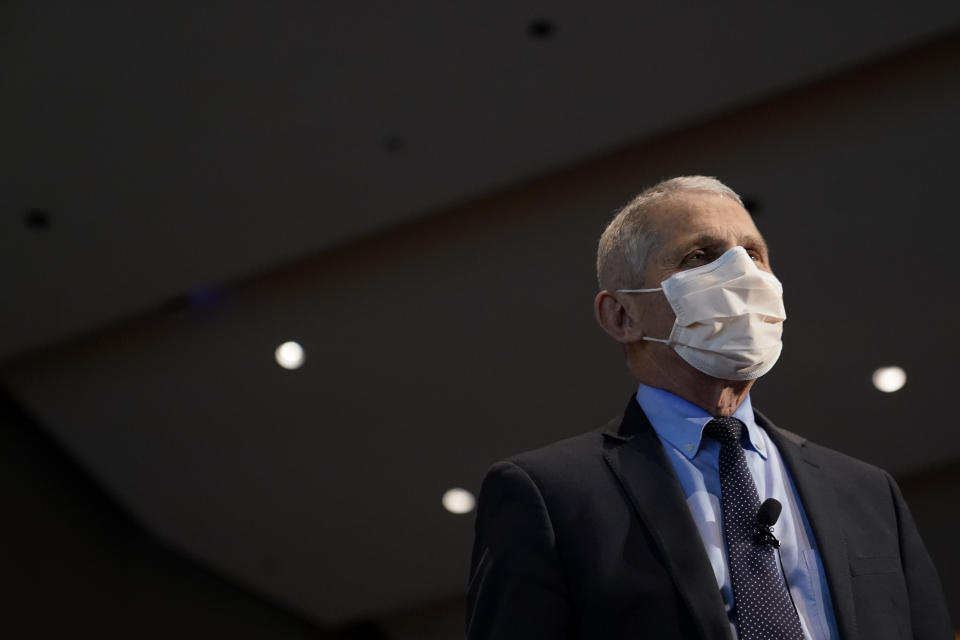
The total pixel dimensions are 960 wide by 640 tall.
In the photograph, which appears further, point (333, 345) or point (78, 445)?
point (78, 445)

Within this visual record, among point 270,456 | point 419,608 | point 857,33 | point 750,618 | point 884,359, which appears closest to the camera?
point 750,618

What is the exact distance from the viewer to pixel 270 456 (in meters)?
6.68

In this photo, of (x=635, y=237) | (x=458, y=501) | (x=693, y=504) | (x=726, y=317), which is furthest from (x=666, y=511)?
(x=458, y=501)

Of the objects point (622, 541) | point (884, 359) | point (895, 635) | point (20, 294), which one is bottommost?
point (895, 635)

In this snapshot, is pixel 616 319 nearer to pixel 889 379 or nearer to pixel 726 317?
pixel 726 317

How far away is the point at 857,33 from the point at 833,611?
3.52m

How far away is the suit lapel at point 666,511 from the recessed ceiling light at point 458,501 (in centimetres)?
531

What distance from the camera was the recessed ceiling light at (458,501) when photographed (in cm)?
685

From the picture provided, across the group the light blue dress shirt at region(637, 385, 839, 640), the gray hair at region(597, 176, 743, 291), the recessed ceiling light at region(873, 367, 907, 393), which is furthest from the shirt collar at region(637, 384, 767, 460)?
the recessed ceiling light at region(873, 367, 907, 393)

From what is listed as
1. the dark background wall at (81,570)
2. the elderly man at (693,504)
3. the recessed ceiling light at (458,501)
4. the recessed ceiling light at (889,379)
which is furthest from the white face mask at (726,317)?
the dark background wall at (81,570)

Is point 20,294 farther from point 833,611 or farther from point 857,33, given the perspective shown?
point 833,611

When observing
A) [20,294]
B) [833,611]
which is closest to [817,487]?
[833,611]

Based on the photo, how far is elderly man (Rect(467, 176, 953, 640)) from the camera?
138 cm

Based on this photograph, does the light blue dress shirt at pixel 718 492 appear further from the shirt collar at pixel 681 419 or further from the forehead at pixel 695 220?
the forehead at pixel 695 220
